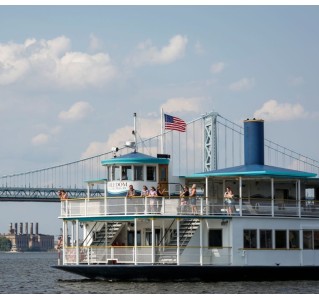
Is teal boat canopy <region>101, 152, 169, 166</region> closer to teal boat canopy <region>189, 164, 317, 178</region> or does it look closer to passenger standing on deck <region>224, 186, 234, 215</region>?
teal boat canopy <region>189, 164, 317, 178</region>

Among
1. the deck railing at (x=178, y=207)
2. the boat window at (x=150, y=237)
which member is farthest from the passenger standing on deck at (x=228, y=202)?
the boat window at (x=150, y=237)

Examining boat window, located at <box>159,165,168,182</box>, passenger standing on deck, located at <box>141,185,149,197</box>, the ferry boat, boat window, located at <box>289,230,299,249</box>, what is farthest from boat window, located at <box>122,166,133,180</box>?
boat window, located at <box>289,230,299,249</box>

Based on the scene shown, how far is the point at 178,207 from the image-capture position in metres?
34.2

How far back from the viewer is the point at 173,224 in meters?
34.9

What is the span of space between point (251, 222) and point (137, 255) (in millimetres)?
4021

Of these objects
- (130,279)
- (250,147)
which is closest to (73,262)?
(130,279)

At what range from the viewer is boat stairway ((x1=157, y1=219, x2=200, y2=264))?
112 ft

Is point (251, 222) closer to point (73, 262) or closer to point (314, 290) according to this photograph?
point (314, 290)

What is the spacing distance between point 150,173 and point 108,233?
2.53 m

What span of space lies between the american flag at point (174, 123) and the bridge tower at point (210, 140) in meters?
62.4

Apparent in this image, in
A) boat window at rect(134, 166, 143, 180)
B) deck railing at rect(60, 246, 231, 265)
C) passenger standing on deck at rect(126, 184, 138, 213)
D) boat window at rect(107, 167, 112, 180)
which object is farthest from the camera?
boat window at rect(107, 167, 112, 180)

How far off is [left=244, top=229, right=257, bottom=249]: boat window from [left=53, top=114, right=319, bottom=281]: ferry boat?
33 millimetres

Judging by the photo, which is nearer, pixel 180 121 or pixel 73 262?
pixel 73 262

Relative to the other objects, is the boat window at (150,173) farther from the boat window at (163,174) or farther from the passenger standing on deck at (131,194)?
the passenger standing on deck at (131,194)
